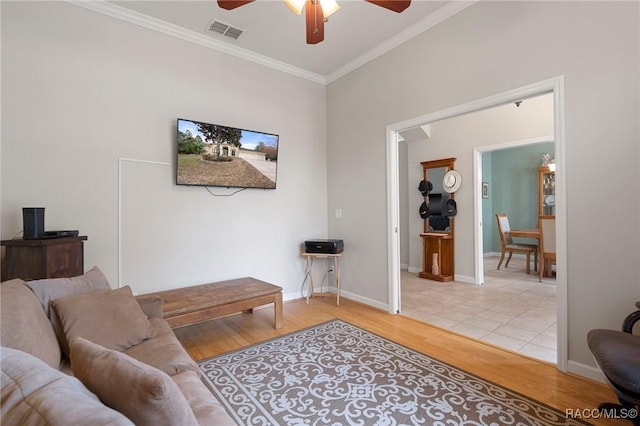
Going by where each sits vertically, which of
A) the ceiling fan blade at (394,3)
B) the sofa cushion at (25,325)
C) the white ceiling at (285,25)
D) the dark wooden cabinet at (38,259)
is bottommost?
the sofa cushion at (25,325)

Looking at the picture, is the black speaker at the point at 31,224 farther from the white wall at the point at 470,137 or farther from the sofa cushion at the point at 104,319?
the white wall at the point at 470,137

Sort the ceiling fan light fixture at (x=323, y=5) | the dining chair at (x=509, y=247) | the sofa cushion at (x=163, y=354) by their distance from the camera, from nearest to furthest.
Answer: the sofa cushion at (x=163, y=354), the ceiling fan light fixture at (x=323, y=5), the dining chair at (x=509, y=247)

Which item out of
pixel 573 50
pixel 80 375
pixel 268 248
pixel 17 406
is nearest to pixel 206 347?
pixel 268 248

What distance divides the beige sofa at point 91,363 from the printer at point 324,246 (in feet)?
6.72

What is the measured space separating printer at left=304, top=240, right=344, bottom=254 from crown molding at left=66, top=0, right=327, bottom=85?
2314mm

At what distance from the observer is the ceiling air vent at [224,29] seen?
119 inches

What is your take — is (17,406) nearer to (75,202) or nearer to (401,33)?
(75,202)

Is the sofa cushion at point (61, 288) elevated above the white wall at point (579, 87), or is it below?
below

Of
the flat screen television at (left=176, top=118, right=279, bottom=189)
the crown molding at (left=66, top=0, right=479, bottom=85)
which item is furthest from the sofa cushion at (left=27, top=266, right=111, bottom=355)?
the crown molding at (left=66, top=0, right=479, bottom=85)

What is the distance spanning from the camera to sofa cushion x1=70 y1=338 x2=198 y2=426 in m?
0.72

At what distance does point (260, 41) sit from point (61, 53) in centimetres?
185

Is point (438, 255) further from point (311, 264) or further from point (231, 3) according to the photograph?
point (231, 3)

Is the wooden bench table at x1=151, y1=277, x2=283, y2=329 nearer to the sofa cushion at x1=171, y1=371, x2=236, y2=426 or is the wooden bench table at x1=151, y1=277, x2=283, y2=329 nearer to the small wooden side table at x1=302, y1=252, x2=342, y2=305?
the small wooden side table at x1=302, y1=252, x2=342, y2=305

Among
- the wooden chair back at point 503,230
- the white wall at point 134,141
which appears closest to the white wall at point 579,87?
the white wall at point 134,141
